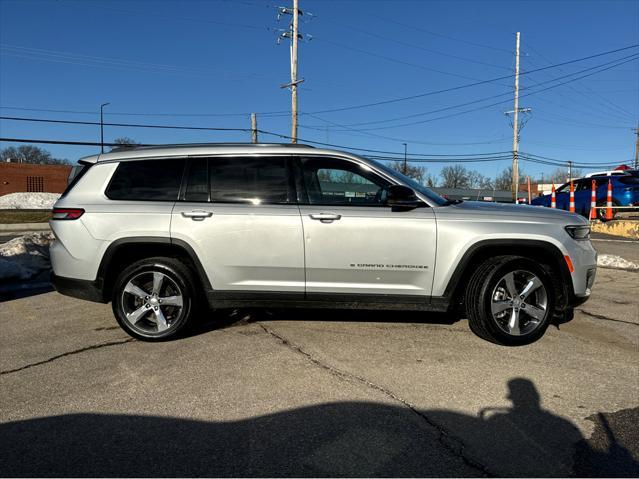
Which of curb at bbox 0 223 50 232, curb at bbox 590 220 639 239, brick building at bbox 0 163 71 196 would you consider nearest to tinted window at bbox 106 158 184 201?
curb at bbox 590 220 639 239

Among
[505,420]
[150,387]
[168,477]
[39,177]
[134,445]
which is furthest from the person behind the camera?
[39,177]

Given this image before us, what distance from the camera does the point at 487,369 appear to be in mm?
3883

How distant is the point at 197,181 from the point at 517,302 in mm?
3286

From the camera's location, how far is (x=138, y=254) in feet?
15.4

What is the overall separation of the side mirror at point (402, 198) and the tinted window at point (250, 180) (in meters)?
0.96

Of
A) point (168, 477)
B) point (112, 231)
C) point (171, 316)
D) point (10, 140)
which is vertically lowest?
point (168, 477)

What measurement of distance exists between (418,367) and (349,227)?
138cm

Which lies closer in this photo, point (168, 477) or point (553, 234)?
point (168, 477)

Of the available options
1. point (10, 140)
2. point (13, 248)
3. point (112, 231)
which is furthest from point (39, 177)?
point (112, 231)

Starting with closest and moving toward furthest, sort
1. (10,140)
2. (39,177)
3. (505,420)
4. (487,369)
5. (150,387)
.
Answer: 1. (505,420)
2. (150,387)
3. (487,369)
4. (10,140)
5. (39,177)

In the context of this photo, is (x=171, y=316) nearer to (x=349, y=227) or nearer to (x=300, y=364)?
(x=300, y=364)

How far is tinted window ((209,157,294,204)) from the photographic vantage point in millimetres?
4531

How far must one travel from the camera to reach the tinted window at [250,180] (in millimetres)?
4531

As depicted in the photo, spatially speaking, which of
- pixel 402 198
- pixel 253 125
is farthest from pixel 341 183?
pixel 253 125
